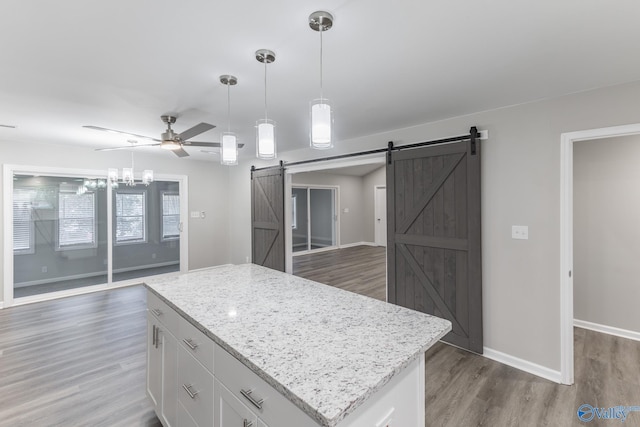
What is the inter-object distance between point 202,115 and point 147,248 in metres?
3.80

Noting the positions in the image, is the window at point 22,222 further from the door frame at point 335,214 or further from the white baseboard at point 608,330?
the white baseboard at point 608,330

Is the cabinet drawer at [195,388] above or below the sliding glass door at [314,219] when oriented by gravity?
below

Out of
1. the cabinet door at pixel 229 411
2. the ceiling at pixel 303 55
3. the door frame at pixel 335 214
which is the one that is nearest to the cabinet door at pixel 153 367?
the cabinet door at pixel 229 411

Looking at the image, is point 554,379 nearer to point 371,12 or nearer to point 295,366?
point 295,366

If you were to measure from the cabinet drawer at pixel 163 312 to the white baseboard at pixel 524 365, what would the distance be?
9.48ft

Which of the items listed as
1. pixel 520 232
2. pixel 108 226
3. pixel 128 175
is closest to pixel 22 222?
pixel 108 226

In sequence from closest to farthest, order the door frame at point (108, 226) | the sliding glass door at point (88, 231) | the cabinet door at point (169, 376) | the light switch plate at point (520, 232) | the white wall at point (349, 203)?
the cabinet door at point (169, 376) → the light switch plate at point (520, 232) → the door frame at point (108, 226) → the sliding glass door at point (88, 231) → the white wall at point (349, 203)

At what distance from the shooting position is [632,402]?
224 centimetres

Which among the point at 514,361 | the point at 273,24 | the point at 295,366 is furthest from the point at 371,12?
the point at 514,361

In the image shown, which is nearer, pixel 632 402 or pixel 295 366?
pixel 295 366

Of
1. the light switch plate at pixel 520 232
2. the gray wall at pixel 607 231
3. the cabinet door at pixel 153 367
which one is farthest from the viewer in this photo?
the gray wall at pixel 607 231

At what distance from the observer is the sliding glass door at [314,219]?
906 cm

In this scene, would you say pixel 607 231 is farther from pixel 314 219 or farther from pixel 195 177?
pixel 314 219

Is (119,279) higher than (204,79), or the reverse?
(204,79)
